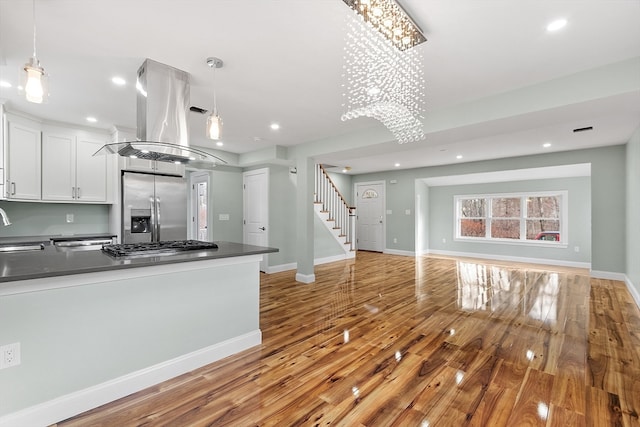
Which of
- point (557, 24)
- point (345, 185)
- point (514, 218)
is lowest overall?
point (514, 218)

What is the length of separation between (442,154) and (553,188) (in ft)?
10.4

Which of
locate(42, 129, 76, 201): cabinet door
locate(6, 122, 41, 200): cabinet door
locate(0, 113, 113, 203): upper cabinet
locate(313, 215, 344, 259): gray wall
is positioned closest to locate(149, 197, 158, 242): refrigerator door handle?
locate(0, 113, 113, 203): upper cabinet

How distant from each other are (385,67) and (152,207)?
4.01 m

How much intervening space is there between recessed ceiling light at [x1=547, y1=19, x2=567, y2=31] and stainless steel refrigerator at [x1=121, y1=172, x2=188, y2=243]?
4.93 meters

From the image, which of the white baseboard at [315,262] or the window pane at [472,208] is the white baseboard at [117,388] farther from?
the window pane at [472,208]

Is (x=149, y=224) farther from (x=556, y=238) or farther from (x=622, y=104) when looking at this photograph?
(x=556, y=238)

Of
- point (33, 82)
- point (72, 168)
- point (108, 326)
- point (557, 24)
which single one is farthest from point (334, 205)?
point (33, 82)

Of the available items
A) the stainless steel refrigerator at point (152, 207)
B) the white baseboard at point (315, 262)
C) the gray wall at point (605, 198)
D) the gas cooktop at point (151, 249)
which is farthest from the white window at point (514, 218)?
the gas cooktop at point (151, 249)

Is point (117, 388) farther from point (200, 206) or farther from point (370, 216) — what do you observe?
point (370, 216)

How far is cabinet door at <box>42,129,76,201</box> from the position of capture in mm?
3906

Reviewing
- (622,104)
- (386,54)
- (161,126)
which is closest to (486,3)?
(386,54)

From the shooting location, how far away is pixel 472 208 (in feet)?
27.2

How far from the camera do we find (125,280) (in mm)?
2002

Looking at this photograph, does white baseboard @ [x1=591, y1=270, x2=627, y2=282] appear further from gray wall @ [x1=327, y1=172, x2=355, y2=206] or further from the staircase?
gray wall @ [x1=327, y1=172, x2=355, y2=206]
